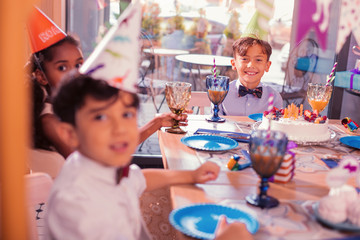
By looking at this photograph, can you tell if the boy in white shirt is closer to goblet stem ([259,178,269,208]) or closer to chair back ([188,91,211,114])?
goblet stem ([259,178,269,208])

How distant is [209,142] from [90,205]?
784 mm

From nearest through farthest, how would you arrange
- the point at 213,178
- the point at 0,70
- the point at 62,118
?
1. the point at 0,70
2. the point at 62,118
3. the point at 213,178

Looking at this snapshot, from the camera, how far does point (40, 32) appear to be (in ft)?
5.32

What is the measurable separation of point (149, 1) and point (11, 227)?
170 inches

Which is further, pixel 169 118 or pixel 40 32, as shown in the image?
pixel 169 118

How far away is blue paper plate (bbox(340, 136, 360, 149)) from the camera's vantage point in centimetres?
162

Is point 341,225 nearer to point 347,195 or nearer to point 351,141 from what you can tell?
point 347,195

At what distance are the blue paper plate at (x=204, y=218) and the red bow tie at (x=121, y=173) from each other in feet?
0.51

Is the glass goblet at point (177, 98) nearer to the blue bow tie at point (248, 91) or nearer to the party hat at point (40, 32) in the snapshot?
the party hat at point (40, 32)

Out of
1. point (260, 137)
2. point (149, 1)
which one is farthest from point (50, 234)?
point (149, 1)

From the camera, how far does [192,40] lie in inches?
210

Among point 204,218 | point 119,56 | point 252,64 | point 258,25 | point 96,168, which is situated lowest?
point 204,218

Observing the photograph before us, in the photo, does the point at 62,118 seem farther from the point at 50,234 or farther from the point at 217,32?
the point at 217,32

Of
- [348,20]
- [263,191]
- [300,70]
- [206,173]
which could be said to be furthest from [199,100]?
[300,70]
